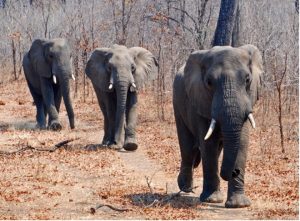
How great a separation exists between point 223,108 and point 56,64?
36.5ft

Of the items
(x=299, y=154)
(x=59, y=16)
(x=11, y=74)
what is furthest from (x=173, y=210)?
(x=59, y=16)

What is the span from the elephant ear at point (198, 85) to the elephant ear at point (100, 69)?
19.5 ft

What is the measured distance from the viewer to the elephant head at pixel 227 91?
8.14 metres

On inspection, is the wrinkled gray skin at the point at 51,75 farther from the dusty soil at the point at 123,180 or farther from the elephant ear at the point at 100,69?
the elephant ear at the point at 100,69

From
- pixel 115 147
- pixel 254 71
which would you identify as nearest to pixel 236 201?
pixel 254 71

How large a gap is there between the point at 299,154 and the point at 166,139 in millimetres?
3851

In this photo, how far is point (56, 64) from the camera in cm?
1867

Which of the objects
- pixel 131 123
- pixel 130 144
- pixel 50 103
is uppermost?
pixel 50 103

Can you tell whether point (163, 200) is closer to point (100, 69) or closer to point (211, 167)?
point (211, 167)

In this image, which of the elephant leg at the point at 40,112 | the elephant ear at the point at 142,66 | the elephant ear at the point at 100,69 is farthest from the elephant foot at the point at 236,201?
the elephant leg at the point at 40,112

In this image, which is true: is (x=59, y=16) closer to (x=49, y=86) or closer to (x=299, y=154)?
(x=49, y=86)

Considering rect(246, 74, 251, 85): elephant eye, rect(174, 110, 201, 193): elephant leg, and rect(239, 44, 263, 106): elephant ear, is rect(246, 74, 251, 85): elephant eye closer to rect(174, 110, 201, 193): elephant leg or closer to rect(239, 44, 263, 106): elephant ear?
rect(239, 44, 263, 106): elephant ear

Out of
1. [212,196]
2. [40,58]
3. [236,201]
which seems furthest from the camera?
[40,58]

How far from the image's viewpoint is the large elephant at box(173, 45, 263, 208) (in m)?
8.17
